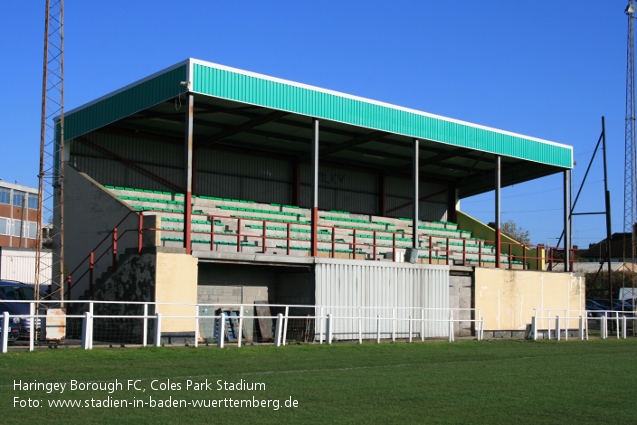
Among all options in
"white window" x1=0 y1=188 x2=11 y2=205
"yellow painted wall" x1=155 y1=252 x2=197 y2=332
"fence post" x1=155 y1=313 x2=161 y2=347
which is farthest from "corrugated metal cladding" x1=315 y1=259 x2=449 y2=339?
"white window" x1=0 y1=188 x2=11 y2=205

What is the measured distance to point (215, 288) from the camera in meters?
28.2

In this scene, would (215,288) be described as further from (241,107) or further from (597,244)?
(597,244)

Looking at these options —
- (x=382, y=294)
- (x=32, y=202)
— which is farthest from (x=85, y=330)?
(x=32, y=202)

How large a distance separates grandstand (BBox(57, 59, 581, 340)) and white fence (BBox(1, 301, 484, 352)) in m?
0.41

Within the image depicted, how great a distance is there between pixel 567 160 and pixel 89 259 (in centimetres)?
2231

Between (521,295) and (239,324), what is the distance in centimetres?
1627

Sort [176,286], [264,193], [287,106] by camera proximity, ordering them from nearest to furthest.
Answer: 1. [176,286]
2. [287,106]
3. [264,193]

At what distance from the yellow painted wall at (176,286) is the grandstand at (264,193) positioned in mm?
43

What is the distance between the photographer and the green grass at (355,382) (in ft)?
34.6

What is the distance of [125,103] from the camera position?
95.7 feet

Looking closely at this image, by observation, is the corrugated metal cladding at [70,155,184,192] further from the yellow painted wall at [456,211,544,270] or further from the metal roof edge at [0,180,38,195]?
the metal roof edge at [0,180,38,195]

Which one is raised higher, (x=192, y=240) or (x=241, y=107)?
(x=241, y=107)

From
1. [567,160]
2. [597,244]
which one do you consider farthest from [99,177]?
[597,244]

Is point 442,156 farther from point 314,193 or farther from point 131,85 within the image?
point 131,85
